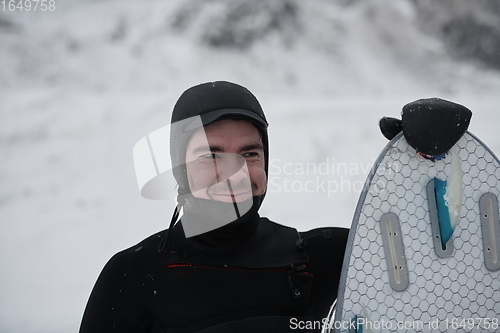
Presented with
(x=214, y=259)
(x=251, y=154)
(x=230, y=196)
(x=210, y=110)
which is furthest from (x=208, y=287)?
(x=210, y=110)

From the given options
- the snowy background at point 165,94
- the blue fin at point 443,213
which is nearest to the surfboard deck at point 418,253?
the blue fin at point 443,213

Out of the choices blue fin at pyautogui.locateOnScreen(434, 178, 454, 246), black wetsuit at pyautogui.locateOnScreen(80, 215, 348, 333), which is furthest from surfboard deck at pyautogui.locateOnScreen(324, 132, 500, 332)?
black wetsuit at pyautogui.locateOnScreen(80, 215, 348, 333)

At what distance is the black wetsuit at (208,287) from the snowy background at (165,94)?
1.40 m

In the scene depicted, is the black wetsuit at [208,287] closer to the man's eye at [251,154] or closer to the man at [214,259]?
the man at [214,259]

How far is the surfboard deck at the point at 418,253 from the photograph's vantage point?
113cm

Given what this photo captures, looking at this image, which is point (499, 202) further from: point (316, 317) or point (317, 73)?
point (317, 73)

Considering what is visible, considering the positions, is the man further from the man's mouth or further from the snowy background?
the snowy background

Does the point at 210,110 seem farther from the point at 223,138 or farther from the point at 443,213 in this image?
the point at 443,213

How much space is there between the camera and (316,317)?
1.16 meters

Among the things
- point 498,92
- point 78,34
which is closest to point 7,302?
point 78,34

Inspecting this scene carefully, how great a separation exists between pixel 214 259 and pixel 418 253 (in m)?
0.58

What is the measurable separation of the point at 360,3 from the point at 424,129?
3.33 metres

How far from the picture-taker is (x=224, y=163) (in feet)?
3.42

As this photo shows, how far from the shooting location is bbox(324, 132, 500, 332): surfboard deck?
3.70ft
